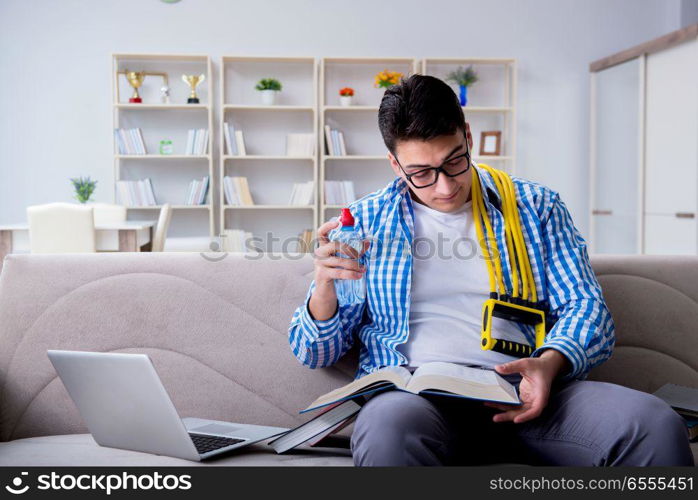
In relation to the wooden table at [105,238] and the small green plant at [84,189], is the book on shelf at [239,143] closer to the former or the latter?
the small green plant at [84,189]

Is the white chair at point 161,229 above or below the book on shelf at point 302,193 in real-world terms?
below

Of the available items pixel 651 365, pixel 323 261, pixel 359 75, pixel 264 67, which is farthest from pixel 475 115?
pixel 323 261

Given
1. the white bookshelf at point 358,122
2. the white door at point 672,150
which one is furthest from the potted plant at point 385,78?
the white door at point 672,150

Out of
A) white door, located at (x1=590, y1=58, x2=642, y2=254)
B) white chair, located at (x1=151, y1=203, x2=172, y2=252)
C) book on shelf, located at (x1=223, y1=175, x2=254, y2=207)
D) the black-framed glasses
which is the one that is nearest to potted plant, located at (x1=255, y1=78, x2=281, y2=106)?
book on shelf, located at (x1=223, y1=175, x2=254, y2=207)

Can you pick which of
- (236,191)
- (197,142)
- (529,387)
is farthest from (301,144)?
(529,387)

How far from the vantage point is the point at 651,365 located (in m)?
1.61

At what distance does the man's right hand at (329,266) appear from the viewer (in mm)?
1296

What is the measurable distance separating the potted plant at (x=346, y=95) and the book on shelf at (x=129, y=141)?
1603 millimetres

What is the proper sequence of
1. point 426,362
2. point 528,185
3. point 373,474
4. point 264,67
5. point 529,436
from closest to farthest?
point 373,474
point 529,436
point 426,362
point 528,185
point 264,67

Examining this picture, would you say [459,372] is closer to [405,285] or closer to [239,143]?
[405,285]

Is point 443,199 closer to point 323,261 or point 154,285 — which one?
point 323,261

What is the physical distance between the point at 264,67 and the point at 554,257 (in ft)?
14.7

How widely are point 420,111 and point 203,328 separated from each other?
2.32 feet

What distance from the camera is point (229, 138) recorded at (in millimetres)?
5301
